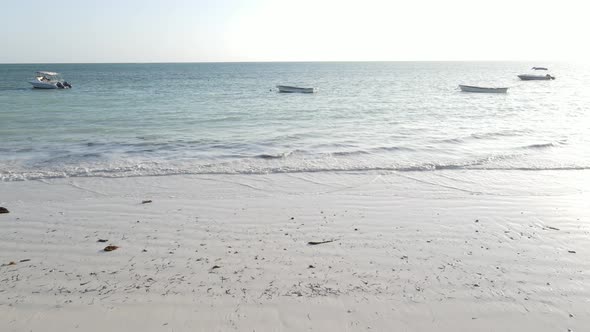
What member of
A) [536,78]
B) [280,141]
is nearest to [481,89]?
[536,78]

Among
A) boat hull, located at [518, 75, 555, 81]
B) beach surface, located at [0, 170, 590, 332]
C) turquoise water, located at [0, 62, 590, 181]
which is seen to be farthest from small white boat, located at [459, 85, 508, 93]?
beach surface, located at [0, 170, 590, 332]

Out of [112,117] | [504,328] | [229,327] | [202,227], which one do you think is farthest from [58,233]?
[112,117]

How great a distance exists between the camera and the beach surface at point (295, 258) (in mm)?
4398

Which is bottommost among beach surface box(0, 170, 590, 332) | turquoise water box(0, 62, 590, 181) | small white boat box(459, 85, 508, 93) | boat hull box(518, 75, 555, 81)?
beach surface box(0, 170, 590, 332)

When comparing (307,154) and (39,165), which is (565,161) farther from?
(39,165)

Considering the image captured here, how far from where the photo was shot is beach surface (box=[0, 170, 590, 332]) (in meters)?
4.40

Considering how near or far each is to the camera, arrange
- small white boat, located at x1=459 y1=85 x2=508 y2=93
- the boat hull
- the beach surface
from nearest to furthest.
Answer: the beach surface < small white boat, located at x1=459 y1=85 x2=508 y2=93 < the boat hull

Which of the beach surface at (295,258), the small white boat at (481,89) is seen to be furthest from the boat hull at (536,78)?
the beach surface at (295,258)

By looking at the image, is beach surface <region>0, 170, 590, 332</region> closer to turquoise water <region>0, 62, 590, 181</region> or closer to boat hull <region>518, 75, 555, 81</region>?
turquoise water <region>0, 62, 590, 181</region>

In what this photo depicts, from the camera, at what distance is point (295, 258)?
575 cm

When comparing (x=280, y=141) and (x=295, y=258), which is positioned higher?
(x=280, y=141)

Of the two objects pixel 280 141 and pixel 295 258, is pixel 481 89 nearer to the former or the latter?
pixel 280 141

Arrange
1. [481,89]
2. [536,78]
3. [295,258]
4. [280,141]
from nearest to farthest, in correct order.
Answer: [295,258] < [280,141] < [481,89] < [536,78]

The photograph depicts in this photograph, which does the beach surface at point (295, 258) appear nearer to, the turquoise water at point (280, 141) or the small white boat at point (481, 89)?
the turquoise water at point (280, 141)
